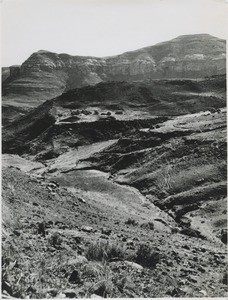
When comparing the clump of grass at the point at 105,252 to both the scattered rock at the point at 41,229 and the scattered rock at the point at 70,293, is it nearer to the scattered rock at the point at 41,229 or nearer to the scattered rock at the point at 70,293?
the scattered rock at the point at 41,229

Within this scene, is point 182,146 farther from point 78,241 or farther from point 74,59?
point 74,59

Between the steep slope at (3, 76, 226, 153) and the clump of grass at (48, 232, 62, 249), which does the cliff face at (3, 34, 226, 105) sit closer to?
the steep slope at (3, 76, 226, 153)

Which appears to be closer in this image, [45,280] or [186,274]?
[45,280]

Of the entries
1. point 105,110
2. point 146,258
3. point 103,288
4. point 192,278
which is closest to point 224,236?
point 192,278

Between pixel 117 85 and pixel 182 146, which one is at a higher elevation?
pixel 117 85

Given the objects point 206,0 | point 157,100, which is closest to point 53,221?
point 206,0

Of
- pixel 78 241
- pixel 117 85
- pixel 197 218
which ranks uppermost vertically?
pixel 117 85

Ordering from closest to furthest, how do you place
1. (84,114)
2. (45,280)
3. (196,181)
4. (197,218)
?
(45,280) → (197,218) → (196,181) → (84,114)

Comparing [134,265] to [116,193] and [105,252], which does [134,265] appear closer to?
[105,252]
